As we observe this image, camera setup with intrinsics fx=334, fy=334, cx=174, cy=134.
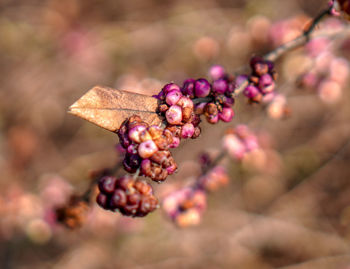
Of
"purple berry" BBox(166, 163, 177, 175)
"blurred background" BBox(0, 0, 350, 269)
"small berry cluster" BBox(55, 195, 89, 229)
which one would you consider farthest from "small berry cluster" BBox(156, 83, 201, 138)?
"blurred background" BBox(0, 0, 350, 269)

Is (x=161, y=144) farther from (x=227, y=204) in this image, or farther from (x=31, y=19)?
(x=31, y=19)

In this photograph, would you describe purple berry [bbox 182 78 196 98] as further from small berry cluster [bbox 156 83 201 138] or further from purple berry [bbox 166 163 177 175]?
purple berry [bbox 166 163 177 175]

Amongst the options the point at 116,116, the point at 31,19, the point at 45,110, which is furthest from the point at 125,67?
the point at 116,116

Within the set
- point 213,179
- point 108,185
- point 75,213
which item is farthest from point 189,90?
point 213,179

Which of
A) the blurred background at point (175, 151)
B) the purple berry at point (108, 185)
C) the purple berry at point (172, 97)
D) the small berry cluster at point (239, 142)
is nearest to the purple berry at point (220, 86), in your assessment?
the purple berry at point (172, 97)

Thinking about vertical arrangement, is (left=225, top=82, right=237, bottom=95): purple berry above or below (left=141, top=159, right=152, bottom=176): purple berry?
above

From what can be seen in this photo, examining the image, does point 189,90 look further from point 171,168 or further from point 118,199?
point 118,199
